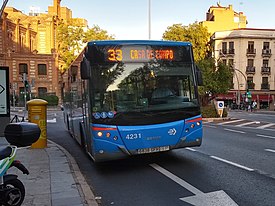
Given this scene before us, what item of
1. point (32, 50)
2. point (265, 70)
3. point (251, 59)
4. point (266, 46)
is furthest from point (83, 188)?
point (266, 46)

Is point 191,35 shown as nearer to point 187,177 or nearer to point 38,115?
point 38,115

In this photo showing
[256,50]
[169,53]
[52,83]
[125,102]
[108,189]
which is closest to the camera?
[108,189]

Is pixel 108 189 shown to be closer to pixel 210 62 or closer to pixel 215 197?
pixel 215 197

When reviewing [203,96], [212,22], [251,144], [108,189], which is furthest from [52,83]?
[108,189]

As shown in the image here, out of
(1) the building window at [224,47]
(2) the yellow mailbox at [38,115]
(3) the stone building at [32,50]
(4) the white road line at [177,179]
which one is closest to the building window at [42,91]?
(3) the stone building at [32,50]

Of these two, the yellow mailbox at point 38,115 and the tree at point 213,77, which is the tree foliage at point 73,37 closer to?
the tree at point 213,77

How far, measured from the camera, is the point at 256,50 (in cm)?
6028

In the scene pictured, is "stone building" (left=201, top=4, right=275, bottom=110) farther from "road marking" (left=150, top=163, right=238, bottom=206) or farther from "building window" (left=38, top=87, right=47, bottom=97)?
"road marking" (left=150, top=163, right=238, bottom=206)

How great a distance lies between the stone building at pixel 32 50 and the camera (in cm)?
5044

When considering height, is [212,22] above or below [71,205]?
above

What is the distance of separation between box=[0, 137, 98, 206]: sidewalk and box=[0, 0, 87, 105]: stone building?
140 ft

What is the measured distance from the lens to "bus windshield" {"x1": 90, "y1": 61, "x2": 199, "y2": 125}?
7.05 metres

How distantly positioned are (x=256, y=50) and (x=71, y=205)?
61.0 m

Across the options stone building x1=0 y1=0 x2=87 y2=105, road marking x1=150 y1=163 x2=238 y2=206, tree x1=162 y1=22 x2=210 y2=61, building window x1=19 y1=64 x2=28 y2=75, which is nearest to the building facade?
tree x1=162 y1=22 x2=210 y2=61
